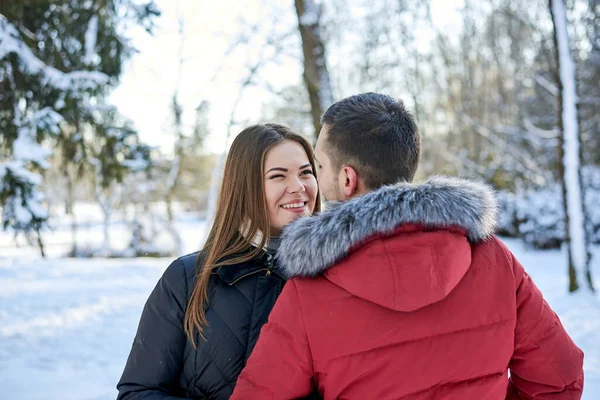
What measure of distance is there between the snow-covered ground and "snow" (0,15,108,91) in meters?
1.98

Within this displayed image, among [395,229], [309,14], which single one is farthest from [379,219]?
[309,14]

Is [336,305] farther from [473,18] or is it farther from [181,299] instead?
[473,18]

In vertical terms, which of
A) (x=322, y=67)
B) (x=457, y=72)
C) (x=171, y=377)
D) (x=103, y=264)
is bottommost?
(x=103, y=264)

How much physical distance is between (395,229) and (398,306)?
199mm

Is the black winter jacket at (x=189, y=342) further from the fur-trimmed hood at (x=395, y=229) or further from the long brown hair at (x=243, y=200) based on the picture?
the fur-trimmed hood at (x=395, y=229)

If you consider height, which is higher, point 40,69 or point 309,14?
point 309,14

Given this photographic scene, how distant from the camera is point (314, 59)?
6.43 metres

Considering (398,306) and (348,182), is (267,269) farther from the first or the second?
(398,306)

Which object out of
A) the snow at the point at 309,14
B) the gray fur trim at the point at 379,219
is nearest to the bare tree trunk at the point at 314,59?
the snow at the point at 309,14

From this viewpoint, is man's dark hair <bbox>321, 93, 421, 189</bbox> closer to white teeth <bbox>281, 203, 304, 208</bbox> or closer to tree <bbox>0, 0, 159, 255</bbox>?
white teeth <bbox>281, 203, 304, 208</bbox>

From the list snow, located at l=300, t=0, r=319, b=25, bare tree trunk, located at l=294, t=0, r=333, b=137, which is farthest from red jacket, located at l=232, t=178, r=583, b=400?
snow, located at l=300, t=0, r=319, b=25

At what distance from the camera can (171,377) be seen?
1.79m

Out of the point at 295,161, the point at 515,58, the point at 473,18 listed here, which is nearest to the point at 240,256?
the point at 295,161

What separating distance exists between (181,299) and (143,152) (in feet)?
23.0
